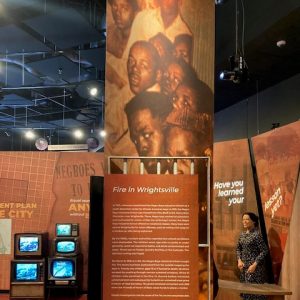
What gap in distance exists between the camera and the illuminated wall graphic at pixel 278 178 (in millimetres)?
5598

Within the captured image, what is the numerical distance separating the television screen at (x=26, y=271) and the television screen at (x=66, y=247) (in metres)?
0.46

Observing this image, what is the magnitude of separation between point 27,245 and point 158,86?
5.18 m

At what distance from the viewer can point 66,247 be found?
7352 mm

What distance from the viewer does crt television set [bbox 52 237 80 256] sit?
24.1 feet

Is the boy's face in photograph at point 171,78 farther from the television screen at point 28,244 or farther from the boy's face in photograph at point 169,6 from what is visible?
the television screen at point 28,244

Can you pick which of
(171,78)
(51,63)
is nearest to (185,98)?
(171,78)

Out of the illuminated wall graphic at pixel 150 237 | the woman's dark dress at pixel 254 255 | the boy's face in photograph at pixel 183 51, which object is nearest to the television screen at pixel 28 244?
the woman's dark dress at pixel 254 255

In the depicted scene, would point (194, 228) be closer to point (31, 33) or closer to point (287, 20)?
point (287, 20)

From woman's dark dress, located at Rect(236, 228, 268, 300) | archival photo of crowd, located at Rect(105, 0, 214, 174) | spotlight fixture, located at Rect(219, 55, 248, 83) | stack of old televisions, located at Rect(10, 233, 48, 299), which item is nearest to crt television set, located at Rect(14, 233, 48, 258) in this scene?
stack of old televisions, located at Rect(10, 233, 48, 299)

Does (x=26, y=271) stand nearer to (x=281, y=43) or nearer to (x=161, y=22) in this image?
(x=281, y=43)

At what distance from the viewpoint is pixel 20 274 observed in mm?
7254

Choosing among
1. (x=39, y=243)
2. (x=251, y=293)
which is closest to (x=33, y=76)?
(x=39, y=243)

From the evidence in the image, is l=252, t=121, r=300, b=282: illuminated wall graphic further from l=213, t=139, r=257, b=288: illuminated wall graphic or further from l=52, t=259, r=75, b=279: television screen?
l=52, t=259, r=75, b=279: television screen

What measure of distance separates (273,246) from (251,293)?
1.07 m
